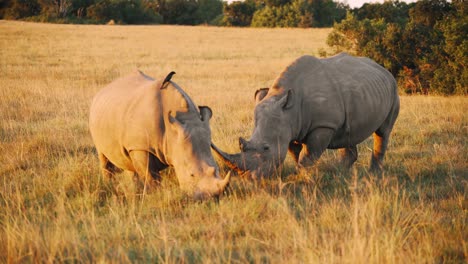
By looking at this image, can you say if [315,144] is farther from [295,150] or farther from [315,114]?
[295,150]

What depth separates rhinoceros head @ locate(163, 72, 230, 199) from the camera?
5.03 m

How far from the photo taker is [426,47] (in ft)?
47.0

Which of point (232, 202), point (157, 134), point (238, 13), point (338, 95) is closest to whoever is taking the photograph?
Answer: point (232, 202)

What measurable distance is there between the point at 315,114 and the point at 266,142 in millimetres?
884

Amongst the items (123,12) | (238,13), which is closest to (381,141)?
(238,13)

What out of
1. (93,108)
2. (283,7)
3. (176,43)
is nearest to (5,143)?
(93,108)

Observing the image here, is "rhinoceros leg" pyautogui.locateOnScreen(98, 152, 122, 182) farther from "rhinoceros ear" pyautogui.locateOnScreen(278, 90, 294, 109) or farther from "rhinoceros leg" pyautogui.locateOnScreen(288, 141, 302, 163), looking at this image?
"rhinoceros leg" pyautogui.locateOnScreen(288, 141, 302, 163)

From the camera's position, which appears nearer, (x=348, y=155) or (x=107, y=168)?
(x=107, y=168)

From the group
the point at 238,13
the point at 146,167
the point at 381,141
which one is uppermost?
the point at 238,13

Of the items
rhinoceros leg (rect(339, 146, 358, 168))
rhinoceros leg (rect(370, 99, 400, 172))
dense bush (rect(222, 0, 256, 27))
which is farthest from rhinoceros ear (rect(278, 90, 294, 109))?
dense bush (rect(222, 0, 256, 27))

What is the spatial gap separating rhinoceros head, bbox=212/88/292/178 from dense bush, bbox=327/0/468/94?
836cm

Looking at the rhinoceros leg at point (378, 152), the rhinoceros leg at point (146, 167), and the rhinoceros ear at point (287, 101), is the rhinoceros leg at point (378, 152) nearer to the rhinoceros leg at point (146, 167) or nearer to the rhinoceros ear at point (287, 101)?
the rhinoceros ear at point (287, 101)

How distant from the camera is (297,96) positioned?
629cm

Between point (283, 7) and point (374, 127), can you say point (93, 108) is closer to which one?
point (374, 127)
